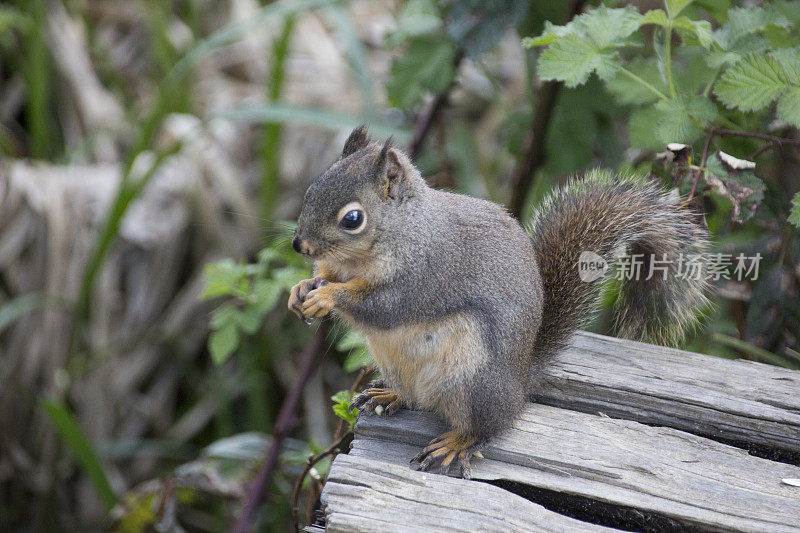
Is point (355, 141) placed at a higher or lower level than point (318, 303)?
higher

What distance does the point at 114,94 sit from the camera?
349cm

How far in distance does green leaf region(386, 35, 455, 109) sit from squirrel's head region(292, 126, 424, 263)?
73 centimetres

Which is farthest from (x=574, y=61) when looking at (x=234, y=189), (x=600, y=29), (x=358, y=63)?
(x=234, y=189)

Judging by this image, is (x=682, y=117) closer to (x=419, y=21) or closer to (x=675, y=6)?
(x=675, y=6)

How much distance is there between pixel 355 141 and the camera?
5.09 feet

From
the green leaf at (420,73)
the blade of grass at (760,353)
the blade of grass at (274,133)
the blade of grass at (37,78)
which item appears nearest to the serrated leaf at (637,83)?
the green leaf at (420,73)

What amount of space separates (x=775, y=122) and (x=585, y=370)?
2.85 ft

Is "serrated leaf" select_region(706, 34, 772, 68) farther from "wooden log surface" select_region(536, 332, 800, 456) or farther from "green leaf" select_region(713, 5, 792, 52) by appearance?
"wooden log surface" select_region(536, 332, 800, 456)

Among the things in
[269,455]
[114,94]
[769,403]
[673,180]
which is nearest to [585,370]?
[769,403]

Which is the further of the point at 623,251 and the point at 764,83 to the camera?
the point at 623,251

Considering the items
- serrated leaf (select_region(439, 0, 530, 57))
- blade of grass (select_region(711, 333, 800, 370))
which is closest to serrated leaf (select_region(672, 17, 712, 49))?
serrated leaf (select_region(439, 0, 530, 57))

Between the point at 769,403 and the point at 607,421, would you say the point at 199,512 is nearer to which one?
the point at 607,421

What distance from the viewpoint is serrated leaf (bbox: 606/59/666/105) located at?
1.83m

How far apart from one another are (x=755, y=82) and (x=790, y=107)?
0.28 feet
